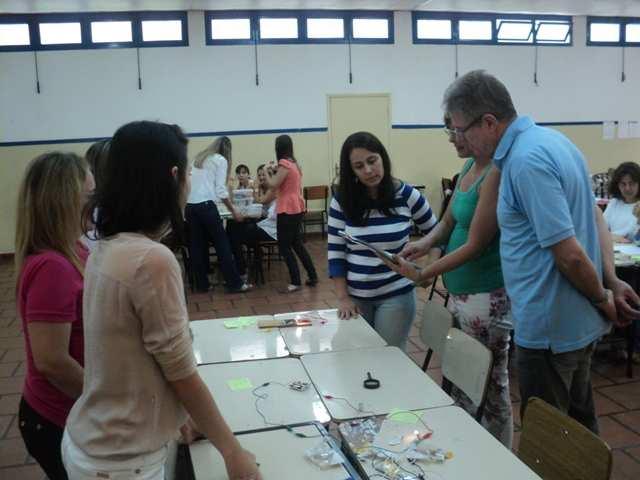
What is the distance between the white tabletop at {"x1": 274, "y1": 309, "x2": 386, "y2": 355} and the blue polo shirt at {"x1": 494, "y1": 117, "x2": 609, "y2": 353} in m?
0.72

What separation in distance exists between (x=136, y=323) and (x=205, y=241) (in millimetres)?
4519

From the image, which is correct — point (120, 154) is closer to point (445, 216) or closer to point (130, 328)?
point (130, 328)

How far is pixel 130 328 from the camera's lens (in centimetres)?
112

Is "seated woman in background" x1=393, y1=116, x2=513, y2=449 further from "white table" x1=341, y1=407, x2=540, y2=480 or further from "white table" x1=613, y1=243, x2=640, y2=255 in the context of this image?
"white table" x1=613, y1=243, x2=640, y2=255

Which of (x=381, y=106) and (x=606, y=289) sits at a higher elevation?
(x=381, y=106)

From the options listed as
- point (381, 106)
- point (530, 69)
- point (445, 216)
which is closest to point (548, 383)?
point (445, 216)

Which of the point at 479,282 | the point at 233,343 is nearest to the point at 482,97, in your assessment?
the point at 479,282

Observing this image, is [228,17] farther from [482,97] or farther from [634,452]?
[634,452]

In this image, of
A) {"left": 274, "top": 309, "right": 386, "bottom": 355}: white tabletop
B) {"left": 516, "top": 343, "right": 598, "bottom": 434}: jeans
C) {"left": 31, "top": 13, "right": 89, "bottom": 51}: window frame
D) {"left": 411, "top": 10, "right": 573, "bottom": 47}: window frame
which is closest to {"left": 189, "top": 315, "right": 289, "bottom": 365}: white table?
{"left": 274, "top": 309, "right": 386, "bottom": 355}: white tabletop

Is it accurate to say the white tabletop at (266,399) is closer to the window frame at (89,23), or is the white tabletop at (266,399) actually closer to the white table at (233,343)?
the white table at (233,343)

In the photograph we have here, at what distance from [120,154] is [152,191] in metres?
0.10

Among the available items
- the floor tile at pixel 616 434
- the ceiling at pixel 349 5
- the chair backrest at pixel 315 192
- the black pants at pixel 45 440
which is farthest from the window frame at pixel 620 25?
the black pants at pixel 45 440

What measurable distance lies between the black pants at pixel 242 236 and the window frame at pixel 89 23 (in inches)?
141

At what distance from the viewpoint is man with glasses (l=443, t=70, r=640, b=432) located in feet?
5.37
